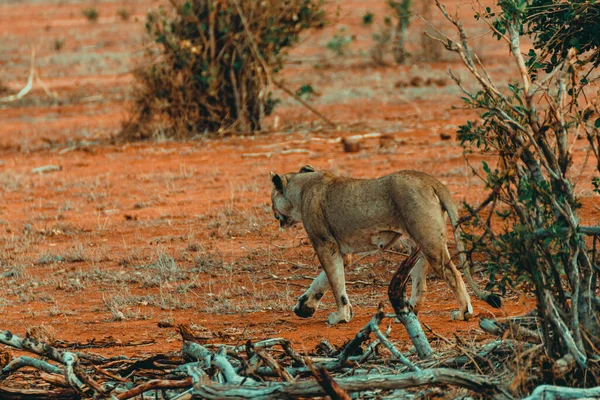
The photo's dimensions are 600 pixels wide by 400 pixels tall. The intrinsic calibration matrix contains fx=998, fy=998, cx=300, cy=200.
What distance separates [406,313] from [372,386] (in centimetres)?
105

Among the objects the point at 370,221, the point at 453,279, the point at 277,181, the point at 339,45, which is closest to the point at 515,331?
the point at 453,279

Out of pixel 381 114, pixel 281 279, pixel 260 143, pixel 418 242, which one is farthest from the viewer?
pixel 381 114

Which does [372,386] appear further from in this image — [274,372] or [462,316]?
[462,316]

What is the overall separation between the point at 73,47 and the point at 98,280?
103 ft

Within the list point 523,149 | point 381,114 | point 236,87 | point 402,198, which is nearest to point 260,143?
point 236,87

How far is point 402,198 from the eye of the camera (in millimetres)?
6652

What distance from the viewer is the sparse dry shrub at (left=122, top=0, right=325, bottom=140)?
16.7 meters

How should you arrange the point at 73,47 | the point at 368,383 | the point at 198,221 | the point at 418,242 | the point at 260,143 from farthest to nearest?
1. the point at 73,47
2. the point at 260,143
3. the point at 198,221
4. the point at 418,242
5. the point at 368,383

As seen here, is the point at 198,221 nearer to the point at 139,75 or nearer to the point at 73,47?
the point at 139,75

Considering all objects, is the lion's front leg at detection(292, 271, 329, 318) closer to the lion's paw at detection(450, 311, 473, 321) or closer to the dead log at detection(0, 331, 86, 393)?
the lion's paw at detection(450, 311, 473, 321)

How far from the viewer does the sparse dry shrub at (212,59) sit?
54.6 feet

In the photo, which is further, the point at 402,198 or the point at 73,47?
the point at 73,47

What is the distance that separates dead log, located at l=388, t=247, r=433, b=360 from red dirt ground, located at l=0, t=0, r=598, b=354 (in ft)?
2.18

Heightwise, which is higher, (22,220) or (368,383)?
(368,383)
